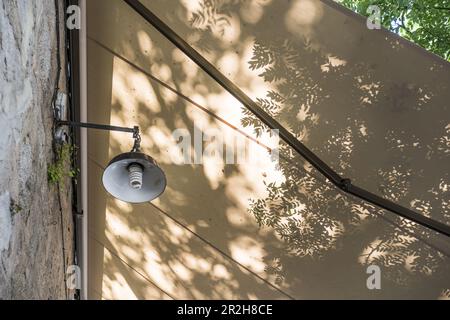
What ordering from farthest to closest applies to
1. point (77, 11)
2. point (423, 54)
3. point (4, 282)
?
point (77, 11), point (423, 54), point (4, 282)

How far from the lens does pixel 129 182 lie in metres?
2.27

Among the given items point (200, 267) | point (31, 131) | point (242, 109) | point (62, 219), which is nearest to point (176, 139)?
point (242, 109)

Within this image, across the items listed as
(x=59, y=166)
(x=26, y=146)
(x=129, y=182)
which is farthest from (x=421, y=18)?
(x=26, y=146)

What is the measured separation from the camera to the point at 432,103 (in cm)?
230

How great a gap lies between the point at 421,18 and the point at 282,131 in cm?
343

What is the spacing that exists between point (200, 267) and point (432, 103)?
2.29 meters

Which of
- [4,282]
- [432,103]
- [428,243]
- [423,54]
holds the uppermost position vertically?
[423,54]

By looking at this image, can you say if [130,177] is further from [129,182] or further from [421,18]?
[421,18]

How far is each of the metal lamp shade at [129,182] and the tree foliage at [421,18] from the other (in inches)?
144

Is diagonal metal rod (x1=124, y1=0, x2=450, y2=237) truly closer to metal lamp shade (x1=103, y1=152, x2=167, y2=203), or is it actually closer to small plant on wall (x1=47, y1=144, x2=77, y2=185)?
metal lamp shade (x1=103, y1=152, x2=167, y2=203)

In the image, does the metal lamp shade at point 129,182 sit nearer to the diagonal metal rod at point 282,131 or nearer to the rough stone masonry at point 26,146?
the rough stone masonry at point 26,146

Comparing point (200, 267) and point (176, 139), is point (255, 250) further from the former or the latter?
point (176, 139)

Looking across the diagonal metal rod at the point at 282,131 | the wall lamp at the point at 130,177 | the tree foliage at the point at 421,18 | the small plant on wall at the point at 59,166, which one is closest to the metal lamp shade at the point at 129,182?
the wall lamp at the point at 130,177

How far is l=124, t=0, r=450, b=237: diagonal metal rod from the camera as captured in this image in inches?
89.4
